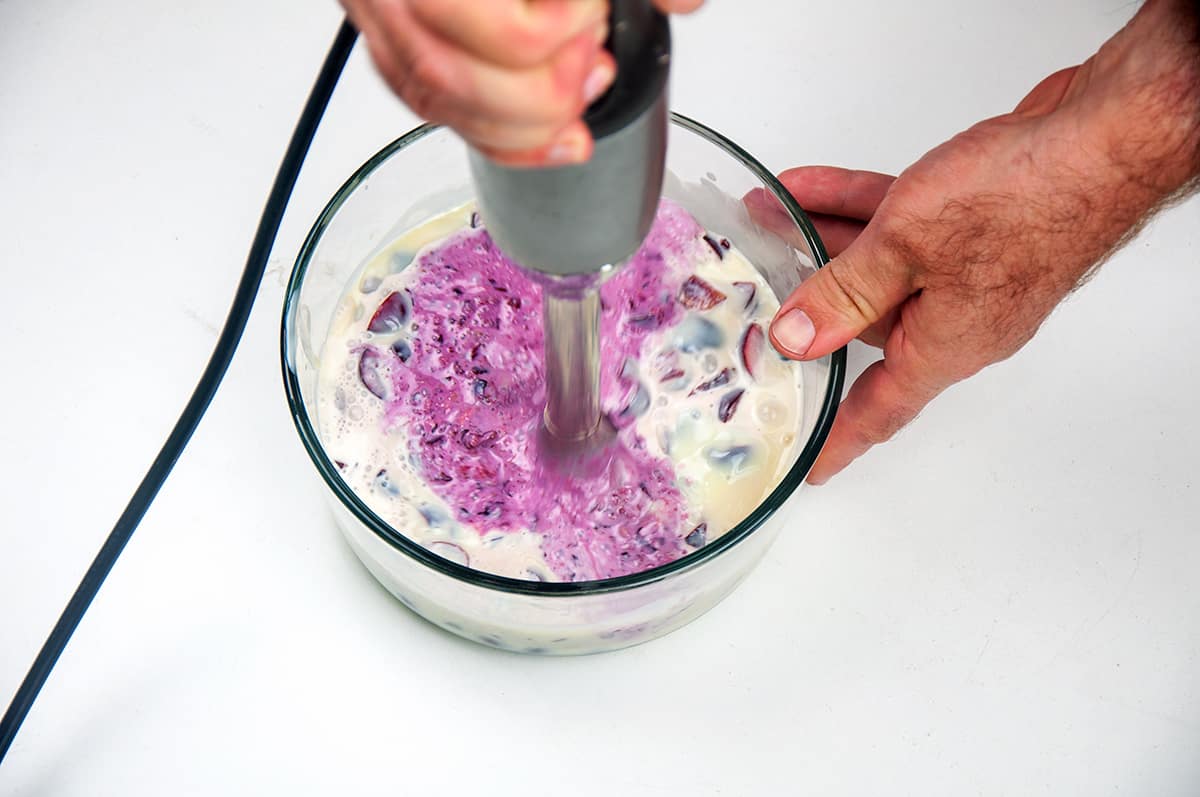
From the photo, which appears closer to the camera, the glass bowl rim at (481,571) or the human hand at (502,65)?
the human hand at (502,65)

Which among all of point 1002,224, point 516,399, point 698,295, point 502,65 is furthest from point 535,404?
point 502,65

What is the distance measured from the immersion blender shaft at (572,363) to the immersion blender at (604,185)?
0.05m

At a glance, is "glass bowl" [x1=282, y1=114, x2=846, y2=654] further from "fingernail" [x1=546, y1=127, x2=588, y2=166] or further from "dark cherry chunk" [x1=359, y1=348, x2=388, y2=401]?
"fingernail" [x1=546, y1=127, x2=588, y2=166]

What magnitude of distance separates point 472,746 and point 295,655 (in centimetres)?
11

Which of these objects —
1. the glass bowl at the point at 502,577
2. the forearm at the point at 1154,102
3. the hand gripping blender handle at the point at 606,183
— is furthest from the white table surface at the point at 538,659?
the hand gripping blender handle at the point at 606,183

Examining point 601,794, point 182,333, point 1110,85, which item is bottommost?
point 601,794

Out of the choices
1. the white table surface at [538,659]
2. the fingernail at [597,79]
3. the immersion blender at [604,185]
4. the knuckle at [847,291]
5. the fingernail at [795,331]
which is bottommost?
the white table surface at [538,659]

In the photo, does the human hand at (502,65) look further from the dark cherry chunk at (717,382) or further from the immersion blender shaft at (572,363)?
the dark cherry chunk at (717,382)

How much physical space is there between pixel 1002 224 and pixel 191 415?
1.37 ft

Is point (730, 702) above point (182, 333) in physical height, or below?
below

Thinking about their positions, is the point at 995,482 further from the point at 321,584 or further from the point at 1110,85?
the point at 321,584

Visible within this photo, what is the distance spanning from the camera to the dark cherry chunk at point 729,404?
65 cm

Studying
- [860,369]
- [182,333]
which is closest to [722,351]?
[860,369]

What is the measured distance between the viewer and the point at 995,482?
702 millimetres
